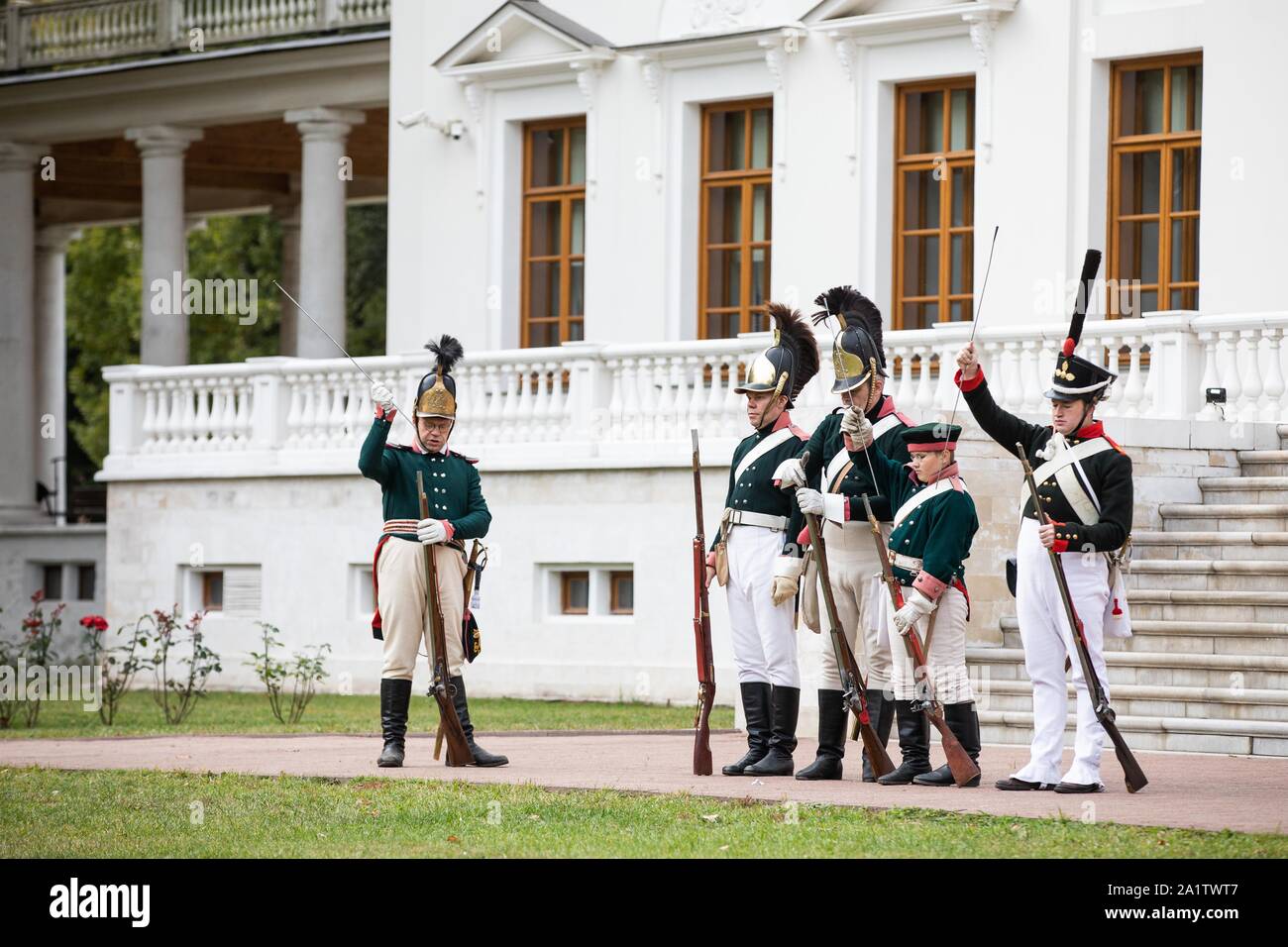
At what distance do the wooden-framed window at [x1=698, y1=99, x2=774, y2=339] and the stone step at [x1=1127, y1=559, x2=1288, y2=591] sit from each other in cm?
849

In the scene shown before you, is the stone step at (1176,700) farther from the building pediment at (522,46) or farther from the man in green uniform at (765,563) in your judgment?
the building pediment at (522,46)

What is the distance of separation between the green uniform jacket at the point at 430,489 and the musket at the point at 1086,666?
Result: 327 centimetres

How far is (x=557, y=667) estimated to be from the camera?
851 inches

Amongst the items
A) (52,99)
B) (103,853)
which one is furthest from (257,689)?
(103,853)

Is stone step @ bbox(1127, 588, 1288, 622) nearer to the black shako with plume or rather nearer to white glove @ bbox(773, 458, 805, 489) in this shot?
the black shako with plume

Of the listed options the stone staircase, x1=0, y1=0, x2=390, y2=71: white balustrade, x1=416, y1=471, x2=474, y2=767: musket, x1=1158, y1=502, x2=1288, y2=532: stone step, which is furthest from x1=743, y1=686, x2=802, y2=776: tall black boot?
x1=0, y1=0, x2=390, y2=71: white balustrade

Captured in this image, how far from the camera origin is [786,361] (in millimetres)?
13266

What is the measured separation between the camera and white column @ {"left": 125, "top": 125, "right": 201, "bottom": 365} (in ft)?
94.4

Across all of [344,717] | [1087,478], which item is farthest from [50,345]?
[1087,478]

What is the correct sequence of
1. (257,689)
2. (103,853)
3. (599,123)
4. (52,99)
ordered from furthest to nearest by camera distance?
(52,99)
(599,123)
(257,689)
(103,853)

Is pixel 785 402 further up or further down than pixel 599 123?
further down

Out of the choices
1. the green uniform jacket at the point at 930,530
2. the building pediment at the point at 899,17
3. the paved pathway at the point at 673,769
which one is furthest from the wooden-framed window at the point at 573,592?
the green uniform jacket at the point at 930,530
